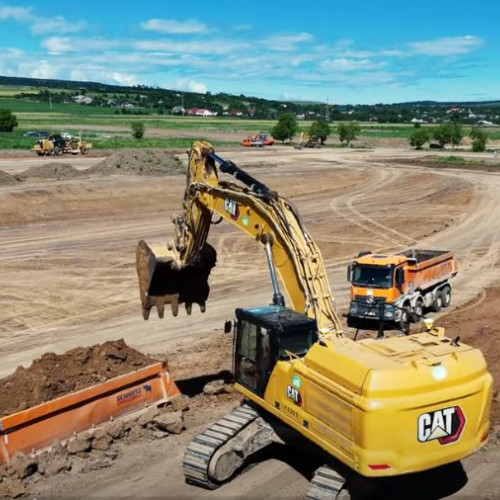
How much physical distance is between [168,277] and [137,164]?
3817 cm

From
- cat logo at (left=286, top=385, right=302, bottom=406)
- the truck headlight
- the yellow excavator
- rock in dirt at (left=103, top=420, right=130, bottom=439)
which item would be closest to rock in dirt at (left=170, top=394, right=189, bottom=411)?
rock in dirt at (left=103, top=420, right=130, bottom=439)

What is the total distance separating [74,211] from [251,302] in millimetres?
18825

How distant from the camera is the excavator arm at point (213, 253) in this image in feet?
37.9

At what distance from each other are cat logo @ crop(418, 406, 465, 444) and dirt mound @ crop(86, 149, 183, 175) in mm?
42159

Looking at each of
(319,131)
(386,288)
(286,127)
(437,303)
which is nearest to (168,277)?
(386,288)

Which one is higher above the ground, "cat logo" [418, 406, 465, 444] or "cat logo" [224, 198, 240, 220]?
"cat logo" [224, 198, 240, 220]

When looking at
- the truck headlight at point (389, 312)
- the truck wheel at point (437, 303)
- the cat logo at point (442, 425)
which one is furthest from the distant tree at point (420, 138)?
Result: the cat logo at point (442, 425)

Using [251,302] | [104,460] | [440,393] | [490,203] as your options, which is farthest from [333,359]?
→ [490,203]

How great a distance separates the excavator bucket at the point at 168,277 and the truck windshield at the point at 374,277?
24.1ft

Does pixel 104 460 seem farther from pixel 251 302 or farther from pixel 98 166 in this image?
pixel 98 166

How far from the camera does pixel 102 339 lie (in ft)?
63.1

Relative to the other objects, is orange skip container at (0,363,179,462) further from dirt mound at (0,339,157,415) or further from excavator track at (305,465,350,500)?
excavator track at (305,465,350,500)

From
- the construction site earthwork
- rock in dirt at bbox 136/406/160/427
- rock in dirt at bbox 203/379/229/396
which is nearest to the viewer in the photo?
the construction site earthwork

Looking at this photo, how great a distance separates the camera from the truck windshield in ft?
65.5
